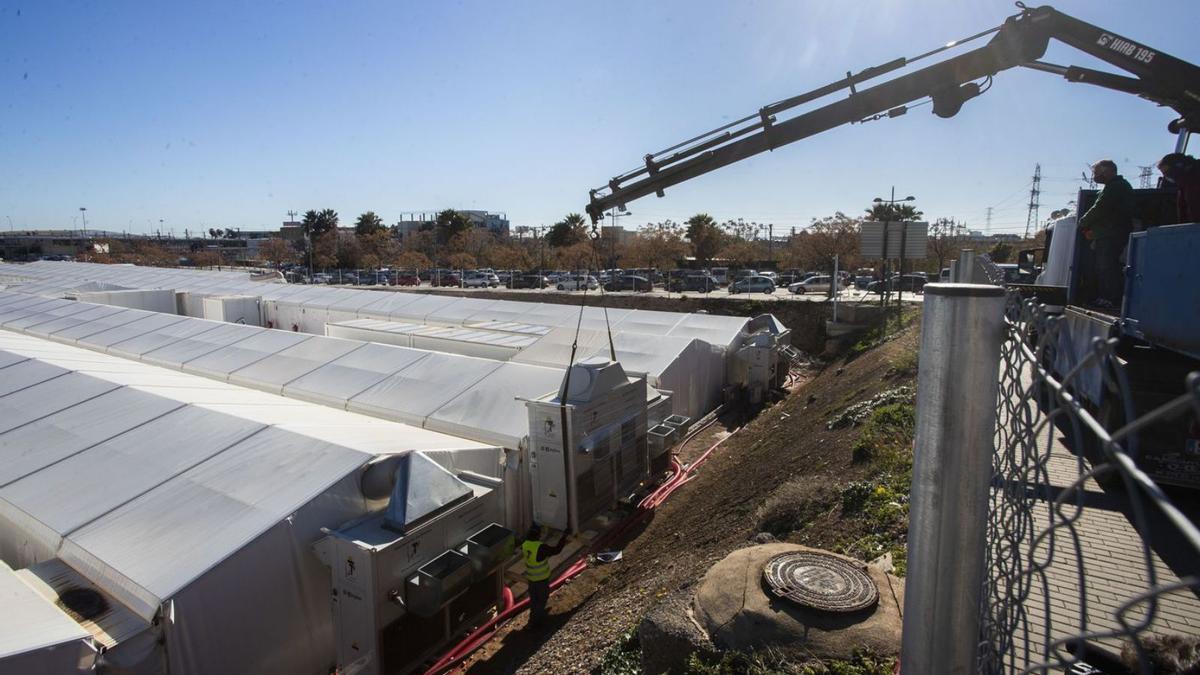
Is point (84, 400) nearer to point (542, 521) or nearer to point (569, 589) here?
point (542, 521)

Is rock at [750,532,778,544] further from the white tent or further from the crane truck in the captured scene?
the white tent

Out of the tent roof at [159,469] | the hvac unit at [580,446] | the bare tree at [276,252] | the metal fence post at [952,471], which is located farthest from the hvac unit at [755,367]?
the bare tree at [276,252]

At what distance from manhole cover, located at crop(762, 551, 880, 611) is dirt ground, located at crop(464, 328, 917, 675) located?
104cm

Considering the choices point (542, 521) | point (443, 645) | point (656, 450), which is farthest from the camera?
point (656, 450)

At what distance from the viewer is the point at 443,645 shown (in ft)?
20.3

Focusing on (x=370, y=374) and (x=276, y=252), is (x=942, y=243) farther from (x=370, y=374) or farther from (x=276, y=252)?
(x=276, y=252)

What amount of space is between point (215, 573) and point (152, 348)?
11.3 metres

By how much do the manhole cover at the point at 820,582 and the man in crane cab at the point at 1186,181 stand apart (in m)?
5.10

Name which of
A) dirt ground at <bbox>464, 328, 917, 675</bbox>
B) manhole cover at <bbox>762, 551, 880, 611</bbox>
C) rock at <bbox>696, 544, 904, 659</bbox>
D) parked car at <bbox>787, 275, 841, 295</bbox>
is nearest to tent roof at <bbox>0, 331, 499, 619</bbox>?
dirt ground at <bbox>464, 328, 917, 675</bbox>

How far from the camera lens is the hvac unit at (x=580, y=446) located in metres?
7.88

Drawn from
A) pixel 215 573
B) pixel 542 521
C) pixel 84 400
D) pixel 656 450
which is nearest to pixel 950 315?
pixel 215 573

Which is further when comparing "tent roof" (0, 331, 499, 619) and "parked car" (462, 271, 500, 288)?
"parked car" (462, 271, 500, 288)

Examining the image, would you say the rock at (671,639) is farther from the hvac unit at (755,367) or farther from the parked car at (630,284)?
the parked car at (630,284)

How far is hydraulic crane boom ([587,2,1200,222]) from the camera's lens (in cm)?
729
